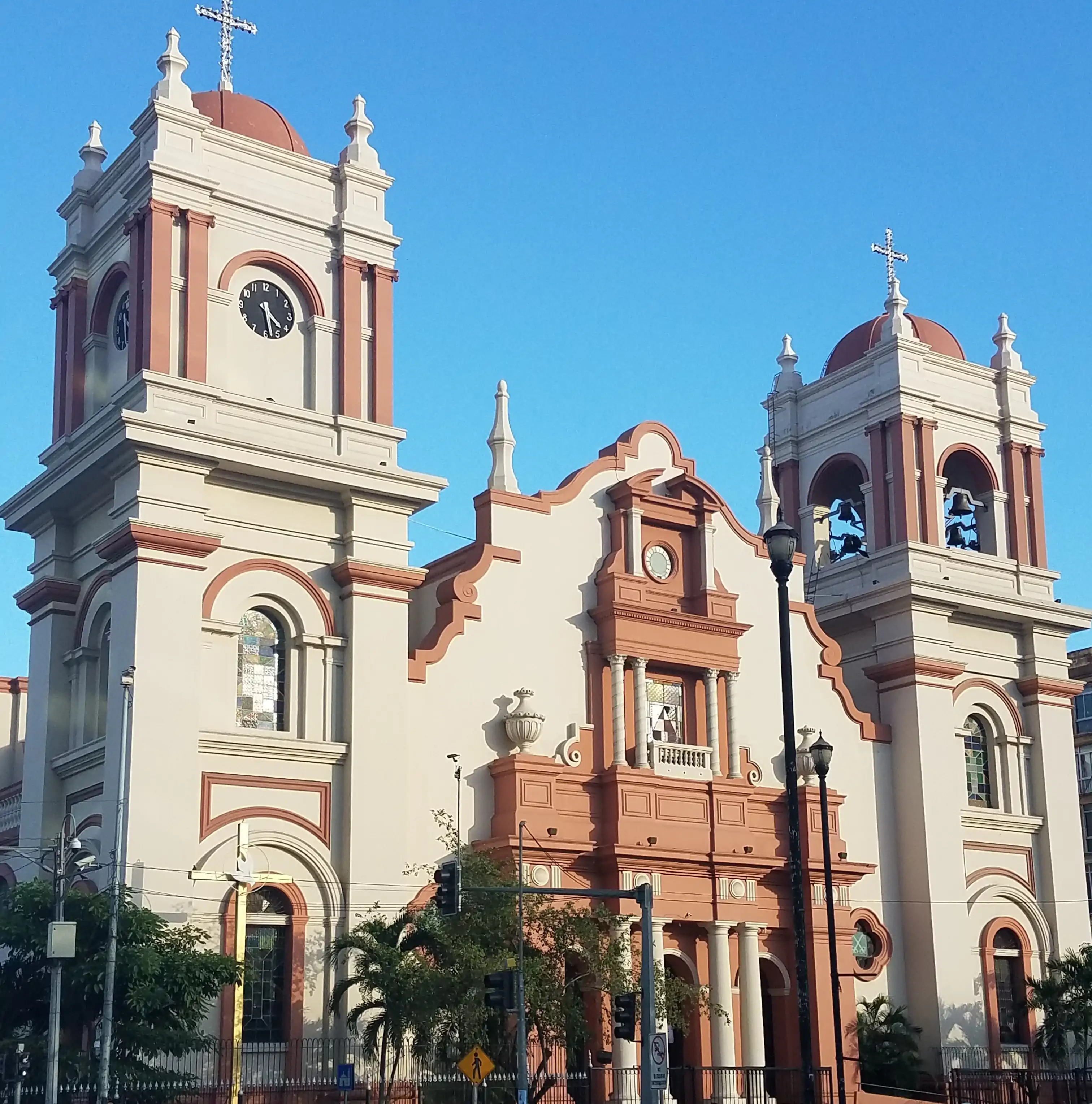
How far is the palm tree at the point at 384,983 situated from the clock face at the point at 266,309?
511 inches

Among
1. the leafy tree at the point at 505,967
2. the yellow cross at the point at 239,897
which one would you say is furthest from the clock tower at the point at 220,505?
the leafy tree at the point at 505,967

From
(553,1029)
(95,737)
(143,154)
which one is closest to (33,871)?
(95,737)

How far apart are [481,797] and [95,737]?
8.30 m

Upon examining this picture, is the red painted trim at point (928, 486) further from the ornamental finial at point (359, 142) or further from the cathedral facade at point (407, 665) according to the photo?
the ornamental finial at point (359, 142)

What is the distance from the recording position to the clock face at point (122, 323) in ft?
129

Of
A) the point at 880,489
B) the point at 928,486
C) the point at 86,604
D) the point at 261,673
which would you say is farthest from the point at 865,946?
the point at 86,604

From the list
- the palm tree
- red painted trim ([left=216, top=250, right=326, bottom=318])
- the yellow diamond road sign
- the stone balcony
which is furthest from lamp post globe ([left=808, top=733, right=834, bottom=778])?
red painted trim ([left=216, top=250, right=326, bottom=318])

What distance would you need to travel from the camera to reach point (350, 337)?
130 ft

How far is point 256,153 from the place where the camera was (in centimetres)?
3941

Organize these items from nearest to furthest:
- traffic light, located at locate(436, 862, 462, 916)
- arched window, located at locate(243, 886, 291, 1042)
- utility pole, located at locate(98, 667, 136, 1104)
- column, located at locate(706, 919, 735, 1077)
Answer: utility pole, located at locate(98, 667, 136, 1104) → traffic light, located at locate(436, 862, 462, 916) → arched window, located at locate(243, 886, 291, 1042) → column, located at locate(706, 919, 735, 1077)

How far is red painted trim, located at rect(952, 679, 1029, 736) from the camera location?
48.6m

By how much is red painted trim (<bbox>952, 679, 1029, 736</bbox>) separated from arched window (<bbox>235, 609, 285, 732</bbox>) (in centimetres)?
2032

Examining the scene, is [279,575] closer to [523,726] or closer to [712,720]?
[523,726]

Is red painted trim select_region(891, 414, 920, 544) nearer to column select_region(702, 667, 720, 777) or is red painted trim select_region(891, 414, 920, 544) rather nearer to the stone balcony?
column select_region(702, 667, 720, 777)
